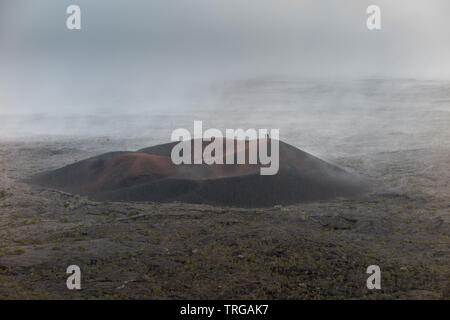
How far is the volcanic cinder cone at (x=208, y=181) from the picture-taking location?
448 inches

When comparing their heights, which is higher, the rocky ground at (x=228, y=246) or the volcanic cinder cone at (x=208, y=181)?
the volcanic cinder cone at (x=208, y=181)

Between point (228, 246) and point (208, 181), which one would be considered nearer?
point (228, 246)

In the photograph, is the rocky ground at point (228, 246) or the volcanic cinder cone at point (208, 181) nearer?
the rocky ground at point (228, 246)

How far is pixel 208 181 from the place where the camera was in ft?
38.5

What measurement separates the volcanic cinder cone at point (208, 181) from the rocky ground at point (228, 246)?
1.66 feet

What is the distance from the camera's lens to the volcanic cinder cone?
1138 cm

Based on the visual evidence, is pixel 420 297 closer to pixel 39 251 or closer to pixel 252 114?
pixel 39 251

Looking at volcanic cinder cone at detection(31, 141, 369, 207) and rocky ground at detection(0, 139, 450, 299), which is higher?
volcanic cinder cone at detection(31, 141, 369, 207)

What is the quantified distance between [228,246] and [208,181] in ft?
11.7

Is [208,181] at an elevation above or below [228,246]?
above

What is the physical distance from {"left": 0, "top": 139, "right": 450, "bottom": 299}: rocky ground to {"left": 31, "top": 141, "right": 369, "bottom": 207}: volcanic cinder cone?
0.51m

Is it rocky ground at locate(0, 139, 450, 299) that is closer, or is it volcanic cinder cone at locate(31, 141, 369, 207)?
rocky ground at locate(0, 139, 450, 299)

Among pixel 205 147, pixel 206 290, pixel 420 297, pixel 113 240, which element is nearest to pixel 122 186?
pixel 205 147

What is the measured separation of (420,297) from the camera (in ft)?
21.3
